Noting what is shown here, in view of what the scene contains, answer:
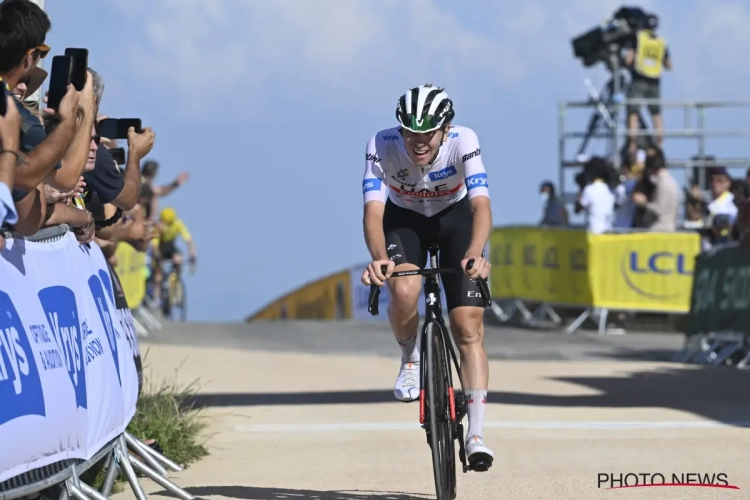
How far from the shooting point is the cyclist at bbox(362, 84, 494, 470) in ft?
23.4

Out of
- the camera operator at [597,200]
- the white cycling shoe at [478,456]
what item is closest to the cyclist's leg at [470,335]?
the white cycling shoe at [478,456]

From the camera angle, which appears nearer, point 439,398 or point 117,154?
point 439,398

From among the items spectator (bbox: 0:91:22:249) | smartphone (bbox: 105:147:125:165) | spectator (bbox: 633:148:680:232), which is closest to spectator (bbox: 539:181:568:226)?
spectator (bbox: 633:148:680:232)

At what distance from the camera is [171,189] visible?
2262 centimetres

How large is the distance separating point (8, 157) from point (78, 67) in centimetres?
109

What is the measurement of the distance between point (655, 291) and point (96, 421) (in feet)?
49.3

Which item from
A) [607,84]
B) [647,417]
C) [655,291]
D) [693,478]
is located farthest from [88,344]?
[607,84]

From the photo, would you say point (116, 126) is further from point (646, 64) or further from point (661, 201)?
point (646, 64)

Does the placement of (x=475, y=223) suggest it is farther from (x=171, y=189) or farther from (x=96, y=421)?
(x=171, y=189)

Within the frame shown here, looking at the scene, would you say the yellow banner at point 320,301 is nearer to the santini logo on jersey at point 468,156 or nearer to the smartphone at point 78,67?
the santini logo on jersey at point 468,156

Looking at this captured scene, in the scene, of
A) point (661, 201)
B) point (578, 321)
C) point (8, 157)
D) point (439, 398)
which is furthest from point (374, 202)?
point (578, 321)

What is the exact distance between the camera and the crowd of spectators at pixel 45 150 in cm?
528

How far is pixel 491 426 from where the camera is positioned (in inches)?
409

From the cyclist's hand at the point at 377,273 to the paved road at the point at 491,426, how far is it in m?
1.19
